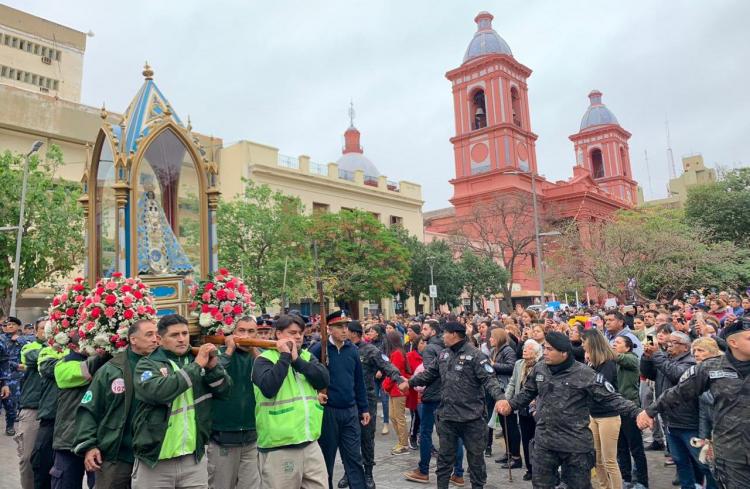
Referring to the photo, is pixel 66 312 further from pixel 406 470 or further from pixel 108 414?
pixel 406 470

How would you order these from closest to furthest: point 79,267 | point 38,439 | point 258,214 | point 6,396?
point 38,439, point 6,396, point 79,267, point 258,214

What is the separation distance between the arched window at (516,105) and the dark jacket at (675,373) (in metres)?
44.8

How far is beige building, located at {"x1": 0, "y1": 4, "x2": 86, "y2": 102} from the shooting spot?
44.8m

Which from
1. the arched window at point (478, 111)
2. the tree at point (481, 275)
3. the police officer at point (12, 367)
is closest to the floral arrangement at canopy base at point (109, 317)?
the police officer at point (12, 367)

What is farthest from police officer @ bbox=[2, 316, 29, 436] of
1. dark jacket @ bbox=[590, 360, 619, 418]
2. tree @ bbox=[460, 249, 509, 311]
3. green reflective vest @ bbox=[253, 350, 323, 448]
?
tree @ bbox=[460, 249, 509, 311]

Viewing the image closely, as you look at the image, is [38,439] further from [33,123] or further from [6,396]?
[33,123]

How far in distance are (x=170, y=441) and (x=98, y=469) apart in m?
0.70

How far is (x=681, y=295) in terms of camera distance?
31078 millimetres

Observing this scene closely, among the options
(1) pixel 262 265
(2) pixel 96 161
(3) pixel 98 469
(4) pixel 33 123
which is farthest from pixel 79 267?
(3) pixel 98 469

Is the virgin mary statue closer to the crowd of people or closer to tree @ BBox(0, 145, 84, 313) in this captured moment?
the crowd of people

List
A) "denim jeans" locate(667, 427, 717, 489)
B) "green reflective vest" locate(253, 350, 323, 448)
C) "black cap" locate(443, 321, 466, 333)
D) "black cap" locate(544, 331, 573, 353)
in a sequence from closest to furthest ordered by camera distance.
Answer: "green reflective vest" locate(253, 350, 323, 448) < "black cap" locate(544, 331, 573, 353) < "denim jeans" locate(667, 427, 717, 489) < "black cap" locate(443, 321, 466, 333)

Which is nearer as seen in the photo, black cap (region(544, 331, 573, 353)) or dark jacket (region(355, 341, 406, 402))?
black cap (region(544, 331, 573, 353))

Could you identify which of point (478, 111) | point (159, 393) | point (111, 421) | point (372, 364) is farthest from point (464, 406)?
point (478, 111)

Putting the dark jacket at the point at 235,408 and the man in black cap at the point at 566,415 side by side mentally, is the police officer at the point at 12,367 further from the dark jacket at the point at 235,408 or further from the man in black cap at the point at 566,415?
the man in black cap at the point at 566,415
